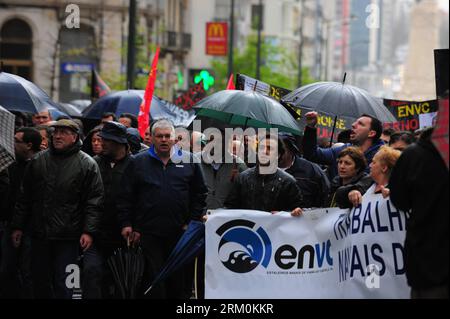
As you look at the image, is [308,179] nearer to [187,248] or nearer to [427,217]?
[187,248]

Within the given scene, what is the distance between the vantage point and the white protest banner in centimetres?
931

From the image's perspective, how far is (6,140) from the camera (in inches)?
402

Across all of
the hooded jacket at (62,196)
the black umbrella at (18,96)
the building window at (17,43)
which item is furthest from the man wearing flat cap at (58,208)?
the building window at (17,43)

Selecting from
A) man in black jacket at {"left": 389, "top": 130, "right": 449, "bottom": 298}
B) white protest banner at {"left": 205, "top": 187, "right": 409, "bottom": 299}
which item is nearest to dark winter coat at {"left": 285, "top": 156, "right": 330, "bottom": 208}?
white protest banner at {"left": 205, "top": 187, "right": 409, "bottom": 299}

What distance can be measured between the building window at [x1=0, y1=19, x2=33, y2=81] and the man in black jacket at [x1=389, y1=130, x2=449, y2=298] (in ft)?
129

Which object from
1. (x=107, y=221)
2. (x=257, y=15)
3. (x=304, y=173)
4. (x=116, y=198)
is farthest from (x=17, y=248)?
(x=257, y=15)

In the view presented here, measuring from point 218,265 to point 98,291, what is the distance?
4.52 feet

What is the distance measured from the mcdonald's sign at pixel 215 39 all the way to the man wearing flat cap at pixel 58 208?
42.7 meters

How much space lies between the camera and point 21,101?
1334cm

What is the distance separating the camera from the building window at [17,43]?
46.3 m

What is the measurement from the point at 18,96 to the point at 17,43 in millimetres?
33851

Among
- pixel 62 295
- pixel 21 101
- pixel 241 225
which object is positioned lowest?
pixel 62 295

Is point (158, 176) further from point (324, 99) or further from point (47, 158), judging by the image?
point (324, 99)

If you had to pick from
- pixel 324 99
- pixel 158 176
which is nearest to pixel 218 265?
pixel 158 176
